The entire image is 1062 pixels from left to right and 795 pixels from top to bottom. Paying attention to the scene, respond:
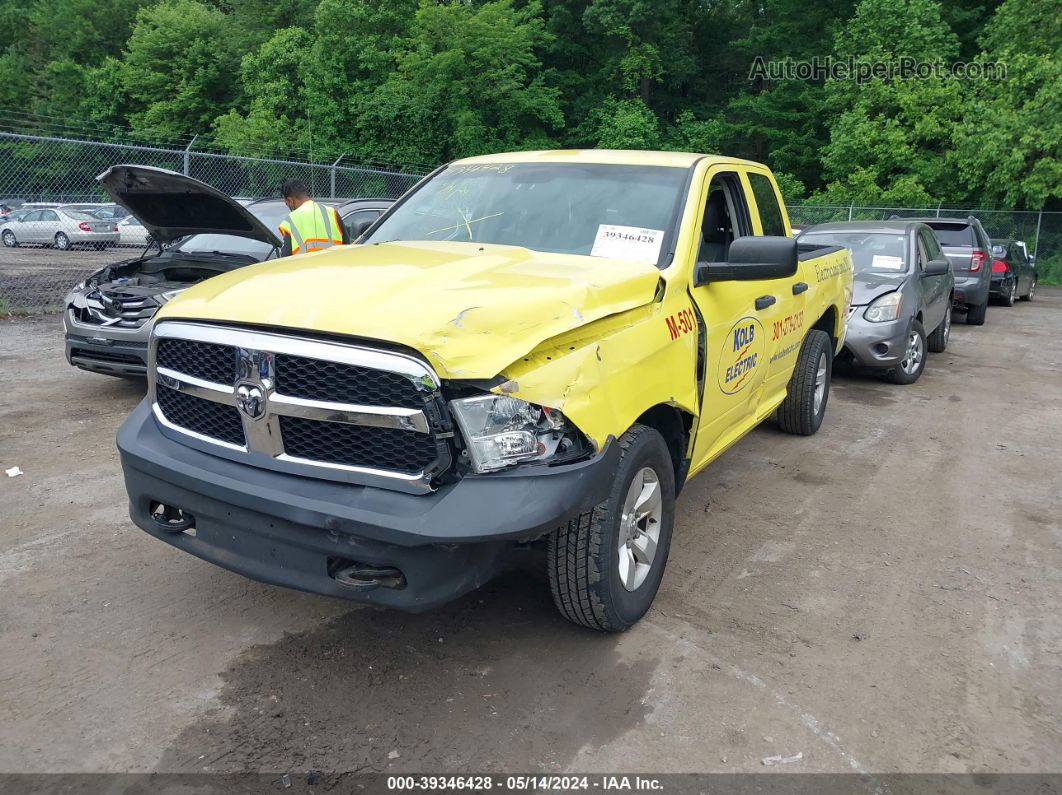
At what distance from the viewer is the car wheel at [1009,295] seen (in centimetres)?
1739

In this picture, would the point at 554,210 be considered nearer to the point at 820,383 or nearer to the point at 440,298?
the point at 440,298

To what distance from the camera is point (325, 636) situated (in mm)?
3389

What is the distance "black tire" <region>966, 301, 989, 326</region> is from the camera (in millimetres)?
14031

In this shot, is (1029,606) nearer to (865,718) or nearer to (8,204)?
(865,718)

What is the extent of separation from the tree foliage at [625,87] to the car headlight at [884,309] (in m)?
17.5

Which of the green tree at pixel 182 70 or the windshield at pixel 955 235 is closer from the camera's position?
the windshield at pixel 955 235

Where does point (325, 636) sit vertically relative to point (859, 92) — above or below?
below

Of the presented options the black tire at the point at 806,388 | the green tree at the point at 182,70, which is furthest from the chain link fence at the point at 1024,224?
the green tree at the point at 182,70

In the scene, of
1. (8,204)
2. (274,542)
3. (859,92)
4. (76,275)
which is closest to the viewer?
(274,542)

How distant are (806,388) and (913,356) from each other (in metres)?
3.27

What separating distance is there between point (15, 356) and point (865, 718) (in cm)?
901

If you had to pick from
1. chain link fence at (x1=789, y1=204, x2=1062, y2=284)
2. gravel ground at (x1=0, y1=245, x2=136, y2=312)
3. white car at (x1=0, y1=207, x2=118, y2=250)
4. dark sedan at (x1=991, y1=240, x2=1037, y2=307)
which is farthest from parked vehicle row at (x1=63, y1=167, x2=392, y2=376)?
chain link fence at (x1=789, y1=204, x2=1062, y2=284)

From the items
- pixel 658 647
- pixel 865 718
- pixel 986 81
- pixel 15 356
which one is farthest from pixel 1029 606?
pixel 986 81

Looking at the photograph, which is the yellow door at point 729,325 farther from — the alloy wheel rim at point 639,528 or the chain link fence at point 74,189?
the chain link fence at point 74,189
